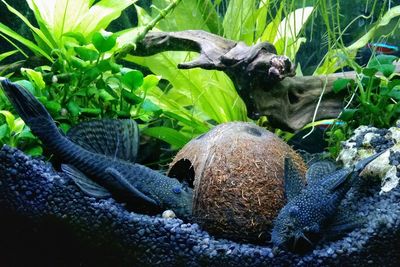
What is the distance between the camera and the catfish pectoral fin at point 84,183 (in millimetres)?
2125

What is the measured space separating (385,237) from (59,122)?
1.75 metres

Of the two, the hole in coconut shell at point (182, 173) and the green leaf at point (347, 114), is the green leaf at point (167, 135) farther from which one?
the green leaf at point (347, 114)

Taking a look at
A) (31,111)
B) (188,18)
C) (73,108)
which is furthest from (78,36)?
(188,18)

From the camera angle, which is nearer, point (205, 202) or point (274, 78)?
point (205, 202)

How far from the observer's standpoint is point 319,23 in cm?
446

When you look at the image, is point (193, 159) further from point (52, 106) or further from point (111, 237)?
point (52, 106)

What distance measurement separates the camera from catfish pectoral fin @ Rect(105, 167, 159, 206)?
2234 mm

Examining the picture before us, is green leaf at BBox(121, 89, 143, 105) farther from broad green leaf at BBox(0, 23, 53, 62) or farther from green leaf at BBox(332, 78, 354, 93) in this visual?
green leaf at BBox(332, 78, 354, 93)

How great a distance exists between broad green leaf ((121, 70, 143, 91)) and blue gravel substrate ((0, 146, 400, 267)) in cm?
81

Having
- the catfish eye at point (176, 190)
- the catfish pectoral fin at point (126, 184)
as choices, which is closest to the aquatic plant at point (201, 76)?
the catfish eye at point (176, 190)

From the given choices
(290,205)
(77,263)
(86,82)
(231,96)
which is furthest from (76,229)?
(231,96)

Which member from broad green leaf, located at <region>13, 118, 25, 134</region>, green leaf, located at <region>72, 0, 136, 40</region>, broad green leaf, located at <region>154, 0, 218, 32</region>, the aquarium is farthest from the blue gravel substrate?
broad green leaf, located at <region>154, 0, 218, 32</region>

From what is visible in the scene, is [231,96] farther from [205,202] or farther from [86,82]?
[205,202]

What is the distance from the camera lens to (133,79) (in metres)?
2.71
